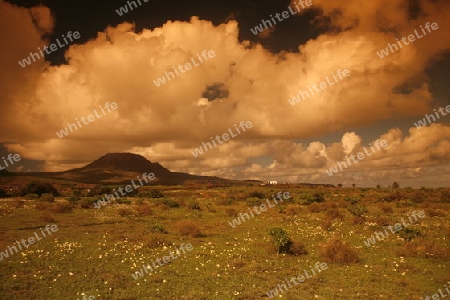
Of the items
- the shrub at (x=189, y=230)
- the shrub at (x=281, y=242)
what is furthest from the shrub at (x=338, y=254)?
the shrub at (x=189, y=230)

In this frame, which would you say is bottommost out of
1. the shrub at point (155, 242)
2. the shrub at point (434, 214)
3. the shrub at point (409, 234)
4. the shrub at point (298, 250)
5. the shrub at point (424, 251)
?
the shrub at point (434, 214)

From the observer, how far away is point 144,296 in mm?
13281

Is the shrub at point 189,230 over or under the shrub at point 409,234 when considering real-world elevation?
over

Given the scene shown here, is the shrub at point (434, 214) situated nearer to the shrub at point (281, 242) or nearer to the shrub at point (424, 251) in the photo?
the shrub at point (424, 251)

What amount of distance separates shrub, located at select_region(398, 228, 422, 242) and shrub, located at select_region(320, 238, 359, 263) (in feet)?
28.0

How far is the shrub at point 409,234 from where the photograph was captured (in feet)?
82.4

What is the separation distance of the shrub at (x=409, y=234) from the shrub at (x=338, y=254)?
8.53 metres

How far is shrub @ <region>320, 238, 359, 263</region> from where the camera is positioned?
19.0m

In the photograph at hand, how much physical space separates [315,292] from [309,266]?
13.7 ft

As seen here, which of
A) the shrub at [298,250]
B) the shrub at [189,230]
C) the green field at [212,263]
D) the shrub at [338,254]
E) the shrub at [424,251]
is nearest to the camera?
the green field at [212,263]

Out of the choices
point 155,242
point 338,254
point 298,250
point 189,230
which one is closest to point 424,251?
point 338,254

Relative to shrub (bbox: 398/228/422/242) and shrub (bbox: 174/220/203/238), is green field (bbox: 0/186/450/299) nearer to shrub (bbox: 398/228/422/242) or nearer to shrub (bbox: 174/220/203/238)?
shrub (bbox: 174/220/203/238)

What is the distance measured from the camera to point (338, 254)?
62.5ft

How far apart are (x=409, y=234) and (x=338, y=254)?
10063 millimetres
